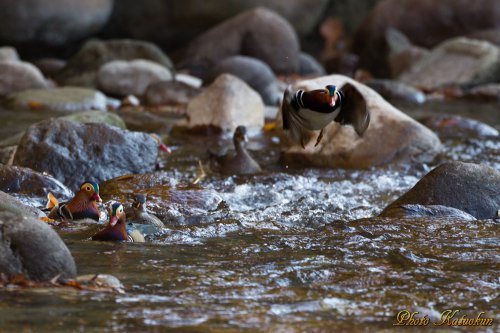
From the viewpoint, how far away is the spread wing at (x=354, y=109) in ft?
18.7

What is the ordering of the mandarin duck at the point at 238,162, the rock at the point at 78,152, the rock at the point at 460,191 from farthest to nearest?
the mandarin duck at the point at 238,162 → the rock at the point at 78,152 → the rock at the point at 460,191

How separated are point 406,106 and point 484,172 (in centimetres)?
898

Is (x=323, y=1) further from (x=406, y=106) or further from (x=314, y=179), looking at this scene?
(x=314, y=179)

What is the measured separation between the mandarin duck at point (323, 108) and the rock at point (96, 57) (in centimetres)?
1096

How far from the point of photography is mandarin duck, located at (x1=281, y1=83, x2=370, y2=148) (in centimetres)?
534

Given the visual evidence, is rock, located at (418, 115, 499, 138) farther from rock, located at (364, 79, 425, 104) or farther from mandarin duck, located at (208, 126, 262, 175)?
rock, located at (364, 79, 425, 104)

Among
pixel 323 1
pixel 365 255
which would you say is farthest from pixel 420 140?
pixel 323 1

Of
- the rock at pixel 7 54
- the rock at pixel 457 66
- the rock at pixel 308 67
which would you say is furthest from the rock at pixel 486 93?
the rock at pixel 7 54

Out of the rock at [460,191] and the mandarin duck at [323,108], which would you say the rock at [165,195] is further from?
the rock at [460,191]

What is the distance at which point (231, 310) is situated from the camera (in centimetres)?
369

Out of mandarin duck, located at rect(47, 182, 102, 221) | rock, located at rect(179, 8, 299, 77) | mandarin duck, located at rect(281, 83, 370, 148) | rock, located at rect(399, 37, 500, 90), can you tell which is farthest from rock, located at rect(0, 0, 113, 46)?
mandarin duck, located at rect(281, 83, 370, 148)

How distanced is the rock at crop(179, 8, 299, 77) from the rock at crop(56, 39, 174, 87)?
156 centimetres

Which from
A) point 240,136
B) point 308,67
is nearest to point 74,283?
point 240,136

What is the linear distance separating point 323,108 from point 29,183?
265 centimetres
